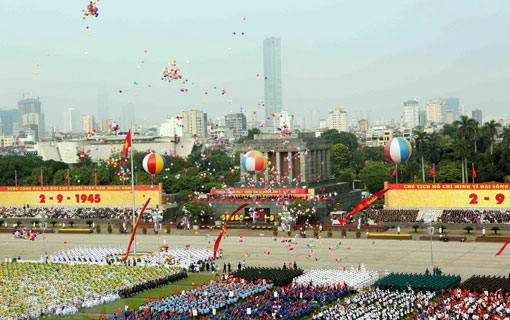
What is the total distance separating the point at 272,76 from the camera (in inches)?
6688

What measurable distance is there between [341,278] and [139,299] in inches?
492

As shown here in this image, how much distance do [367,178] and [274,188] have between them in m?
32.2

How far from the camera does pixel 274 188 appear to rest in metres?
79.8

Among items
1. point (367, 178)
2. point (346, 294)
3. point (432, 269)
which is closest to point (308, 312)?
point (346, 294)

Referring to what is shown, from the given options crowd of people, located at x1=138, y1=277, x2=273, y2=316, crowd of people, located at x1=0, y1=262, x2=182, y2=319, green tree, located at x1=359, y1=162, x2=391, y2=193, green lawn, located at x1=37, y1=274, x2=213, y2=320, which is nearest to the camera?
crowd of people, located at x1=138, y1=277, x2=273, y2=316

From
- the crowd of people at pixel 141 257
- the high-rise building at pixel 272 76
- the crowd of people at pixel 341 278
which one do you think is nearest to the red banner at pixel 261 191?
the crowd of people at pixel 141 257

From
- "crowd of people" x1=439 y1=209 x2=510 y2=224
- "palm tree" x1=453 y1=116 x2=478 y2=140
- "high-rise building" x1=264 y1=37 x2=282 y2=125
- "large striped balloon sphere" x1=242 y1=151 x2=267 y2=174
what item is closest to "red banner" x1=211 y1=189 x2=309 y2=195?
"large striped balloon sphere" x1=242 y1=151 x2=267 y2=174

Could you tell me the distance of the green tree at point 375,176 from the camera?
10519cm

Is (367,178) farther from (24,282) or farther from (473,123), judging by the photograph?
(24,282)

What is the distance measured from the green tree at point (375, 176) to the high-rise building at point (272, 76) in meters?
41.8

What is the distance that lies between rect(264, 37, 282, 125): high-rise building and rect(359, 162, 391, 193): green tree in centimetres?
4177

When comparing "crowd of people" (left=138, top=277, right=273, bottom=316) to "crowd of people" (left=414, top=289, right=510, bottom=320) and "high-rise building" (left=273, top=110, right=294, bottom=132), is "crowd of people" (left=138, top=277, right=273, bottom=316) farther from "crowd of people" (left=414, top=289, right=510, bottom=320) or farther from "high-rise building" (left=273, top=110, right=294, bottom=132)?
"high-rise building" (left=273, top=110, right=294, bottom=132)

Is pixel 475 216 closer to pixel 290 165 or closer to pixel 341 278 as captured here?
pixel 290 165

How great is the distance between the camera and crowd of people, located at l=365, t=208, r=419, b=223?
71.6 m
